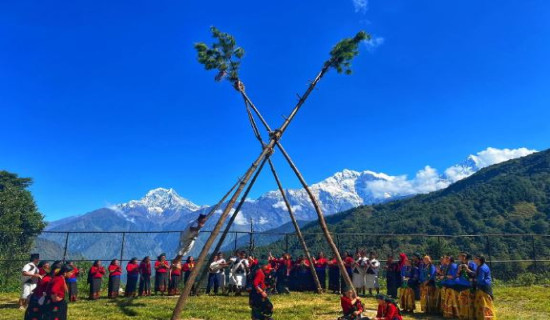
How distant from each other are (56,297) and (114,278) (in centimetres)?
850

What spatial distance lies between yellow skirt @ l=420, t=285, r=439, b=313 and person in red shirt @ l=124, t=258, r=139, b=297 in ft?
40.1

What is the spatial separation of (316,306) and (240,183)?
5.59 metres

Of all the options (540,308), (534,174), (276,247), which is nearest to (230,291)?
(540,308)

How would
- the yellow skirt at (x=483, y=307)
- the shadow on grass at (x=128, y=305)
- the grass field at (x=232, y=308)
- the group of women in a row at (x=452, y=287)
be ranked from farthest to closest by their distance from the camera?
the shadow on grass at (x=128, y=305) < the grass field at (x=232, y=308) < the group of women in a row at (x=452, y=287) < the yellow skirt at (x=483, y=307)

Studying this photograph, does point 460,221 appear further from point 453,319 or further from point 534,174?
point 453,319

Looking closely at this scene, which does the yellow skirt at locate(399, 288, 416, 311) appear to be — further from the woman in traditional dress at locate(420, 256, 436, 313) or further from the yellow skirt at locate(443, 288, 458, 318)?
the yellow skirt at locate(443, 288, 458, 318)

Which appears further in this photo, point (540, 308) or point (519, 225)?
point (519, 225)

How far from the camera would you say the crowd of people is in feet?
32.2

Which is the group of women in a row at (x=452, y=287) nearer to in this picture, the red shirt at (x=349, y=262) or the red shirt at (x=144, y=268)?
the red shirt at (x=349, y=262)

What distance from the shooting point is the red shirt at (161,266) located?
60.3 ft

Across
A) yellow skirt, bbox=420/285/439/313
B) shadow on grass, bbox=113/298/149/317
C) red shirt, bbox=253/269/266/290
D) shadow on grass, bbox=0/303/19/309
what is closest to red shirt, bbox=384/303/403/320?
red shirt, bbox=253/269/266/290

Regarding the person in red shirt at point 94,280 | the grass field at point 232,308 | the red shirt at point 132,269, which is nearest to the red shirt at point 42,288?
the grass field at point 232,308

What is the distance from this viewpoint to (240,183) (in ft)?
44.5

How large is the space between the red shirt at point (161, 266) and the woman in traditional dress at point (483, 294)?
13158 mm
